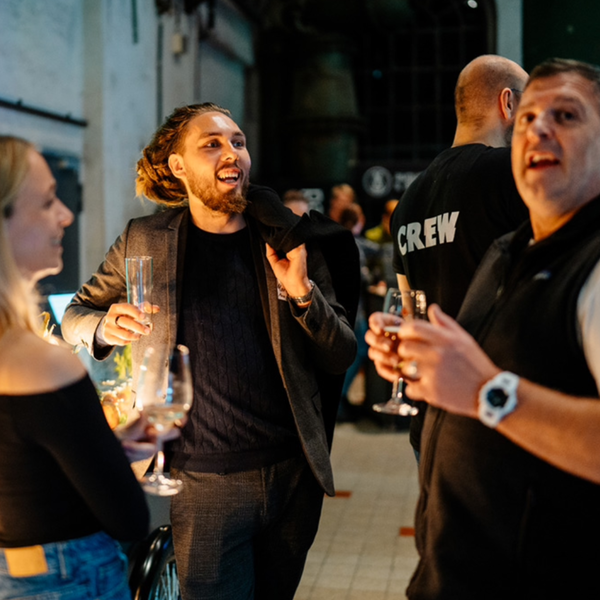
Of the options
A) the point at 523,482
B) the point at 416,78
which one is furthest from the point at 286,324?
the point at 416,78

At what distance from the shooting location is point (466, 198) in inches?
106

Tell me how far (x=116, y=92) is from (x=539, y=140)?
645 centimetres

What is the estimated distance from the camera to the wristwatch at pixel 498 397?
1.42 metres

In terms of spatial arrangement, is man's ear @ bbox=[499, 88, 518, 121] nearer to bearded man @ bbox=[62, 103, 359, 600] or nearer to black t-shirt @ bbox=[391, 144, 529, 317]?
black t-shirt @ bbox=[391, 144, 529, 317]

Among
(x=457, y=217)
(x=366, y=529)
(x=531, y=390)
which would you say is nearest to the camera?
(x=531, y=390)

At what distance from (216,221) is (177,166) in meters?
0.26

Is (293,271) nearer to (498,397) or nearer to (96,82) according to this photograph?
(498,397)

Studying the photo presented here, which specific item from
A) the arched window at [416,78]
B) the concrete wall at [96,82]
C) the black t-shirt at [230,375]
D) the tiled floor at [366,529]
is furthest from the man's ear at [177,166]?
the arched window at [416,78]

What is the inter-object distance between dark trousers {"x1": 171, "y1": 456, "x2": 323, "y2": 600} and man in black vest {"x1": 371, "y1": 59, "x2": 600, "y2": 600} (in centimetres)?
90

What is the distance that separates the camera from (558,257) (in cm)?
159

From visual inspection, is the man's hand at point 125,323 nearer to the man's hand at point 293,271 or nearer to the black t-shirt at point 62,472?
the man's hand at point 293,271

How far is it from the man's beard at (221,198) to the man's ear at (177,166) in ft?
0.42

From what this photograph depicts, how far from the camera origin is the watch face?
1.43 metres

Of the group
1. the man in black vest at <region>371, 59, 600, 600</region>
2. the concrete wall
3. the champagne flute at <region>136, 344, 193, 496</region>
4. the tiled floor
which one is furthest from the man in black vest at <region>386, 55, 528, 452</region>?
the concrete wall
